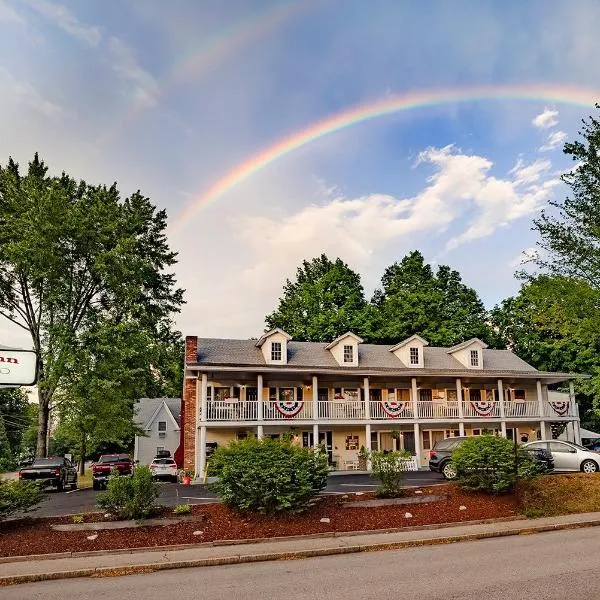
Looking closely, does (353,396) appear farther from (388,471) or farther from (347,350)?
(388,471)

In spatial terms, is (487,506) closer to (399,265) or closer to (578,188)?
(578,188)

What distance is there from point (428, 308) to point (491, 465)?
111 ft

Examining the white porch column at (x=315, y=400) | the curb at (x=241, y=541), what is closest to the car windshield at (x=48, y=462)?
the white porch column at (x=315, y=400)

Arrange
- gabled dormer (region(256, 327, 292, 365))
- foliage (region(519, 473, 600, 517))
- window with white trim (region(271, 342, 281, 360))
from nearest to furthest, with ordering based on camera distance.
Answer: foliage (region(519, 473, 600, 517)) < gabled dormer (region(256, 327, 292, 365)) < window with white trim (region(271, 342, 281, 360))

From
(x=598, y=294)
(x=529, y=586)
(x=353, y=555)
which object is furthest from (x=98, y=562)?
(x=598, y=294)

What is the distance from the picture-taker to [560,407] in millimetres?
33094

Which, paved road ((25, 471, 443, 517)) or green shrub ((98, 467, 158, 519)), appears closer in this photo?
green shrub ((98, 467, 158, 519))

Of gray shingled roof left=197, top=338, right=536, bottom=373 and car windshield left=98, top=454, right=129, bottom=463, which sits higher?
gray shingled roof left=197, top=338, right=536, bottom=373

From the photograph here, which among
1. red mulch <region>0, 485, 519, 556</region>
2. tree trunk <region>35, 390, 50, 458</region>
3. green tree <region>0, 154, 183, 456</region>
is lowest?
red mulch <region>0, 485, 519, 556</region>

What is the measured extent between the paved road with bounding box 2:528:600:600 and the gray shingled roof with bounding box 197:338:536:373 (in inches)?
743

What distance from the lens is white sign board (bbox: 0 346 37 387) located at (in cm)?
325

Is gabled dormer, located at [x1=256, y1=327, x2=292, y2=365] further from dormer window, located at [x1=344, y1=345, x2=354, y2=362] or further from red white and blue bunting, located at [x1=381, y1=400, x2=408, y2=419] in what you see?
red white and blue bunting, located at [x1=381, y1=400, x2=408, y2=419]

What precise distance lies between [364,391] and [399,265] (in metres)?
24.2

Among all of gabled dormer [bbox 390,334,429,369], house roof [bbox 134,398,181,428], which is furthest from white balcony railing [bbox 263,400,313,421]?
house roof [bbox 134,398,181,428]
